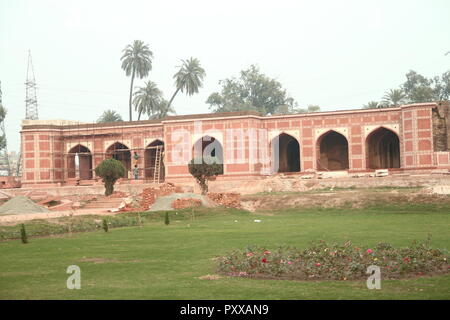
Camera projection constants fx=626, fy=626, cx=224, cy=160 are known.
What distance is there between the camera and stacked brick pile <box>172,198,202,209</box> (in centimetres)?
3195

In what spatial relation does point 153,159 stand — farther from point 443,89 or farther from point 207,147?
point 443,89

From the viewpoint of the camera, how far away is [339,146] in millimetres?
50594

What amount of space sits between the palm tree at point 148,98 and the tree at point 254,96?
12.8 m

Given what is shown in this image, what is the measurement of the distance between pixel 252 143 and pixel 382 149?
1067cm

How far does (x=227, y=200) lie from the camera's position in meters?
34.8

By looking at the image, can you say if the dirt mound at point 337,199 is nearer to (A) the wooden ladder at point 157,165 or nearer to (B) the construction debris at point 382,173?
(B) the construction debris at point 382,173

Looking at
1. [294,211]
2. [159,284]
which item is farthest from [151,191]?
[159,284]

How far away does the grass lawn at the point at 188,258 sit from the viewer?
10.1m

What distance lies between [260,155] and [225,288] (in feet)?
122

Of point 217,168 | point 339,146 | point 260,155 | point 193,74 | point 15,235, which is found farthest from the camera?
point 193,74

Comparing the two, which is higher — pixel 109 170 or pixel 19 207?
pixel 109 170

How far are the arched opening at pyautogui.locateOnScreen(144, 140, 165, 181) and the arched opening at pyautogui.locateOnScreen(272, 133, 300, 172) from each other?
932 centimetres

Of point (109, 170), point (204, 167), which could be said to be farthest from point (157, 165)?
point (204, 167)

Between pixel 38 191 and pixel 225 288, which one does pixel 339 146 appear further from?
pixel 225 288
